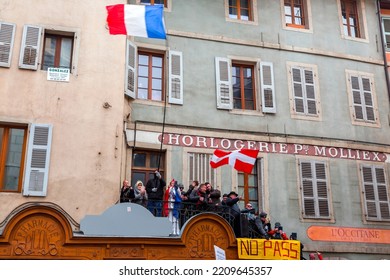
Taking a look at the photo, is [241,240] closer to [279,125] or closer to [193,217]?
[193,217]

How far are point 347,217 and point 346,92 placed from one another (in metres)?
3.94

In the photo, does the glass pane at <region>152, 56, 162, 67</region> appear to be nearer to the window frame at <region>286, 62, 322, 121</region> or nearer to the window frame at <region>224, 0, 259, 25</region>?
the window frame at <region>224, 0, 259, 25</region>

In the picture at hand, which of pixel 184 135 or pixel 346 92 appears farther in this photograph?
pixel 346 92

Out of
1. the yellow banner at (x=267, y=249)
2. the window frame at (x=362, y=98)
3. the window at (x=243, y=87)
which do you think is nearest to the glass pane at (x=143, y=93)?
the window at (x=243, y=87)

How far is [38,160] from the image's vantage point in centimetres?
1246

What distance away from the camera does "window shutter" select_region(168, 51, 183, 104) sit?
14.5 metres

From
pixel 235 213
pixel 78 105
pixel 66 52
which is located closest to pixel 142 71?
pixel 66 52

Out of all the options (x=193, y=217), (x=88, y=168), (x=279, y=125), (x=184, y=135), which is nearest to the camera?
(x=193, y=217)

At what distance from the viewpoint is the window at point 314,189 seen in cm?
1464

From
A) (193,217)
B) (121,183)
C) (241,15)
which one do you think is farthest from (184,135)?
(241,15)

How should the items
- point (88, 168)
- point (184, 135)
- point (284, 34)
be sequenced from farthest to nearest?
A: point (284, 34) < point (184, 135) < point (88, 168)

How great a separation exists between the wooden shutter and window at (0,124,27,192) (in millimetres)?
7568

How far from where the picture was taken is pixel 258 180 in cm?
1460

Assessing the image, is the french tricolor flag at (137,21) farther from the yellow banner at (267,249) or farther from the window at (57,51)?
the yellow banner at (267,249)
